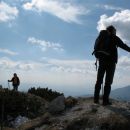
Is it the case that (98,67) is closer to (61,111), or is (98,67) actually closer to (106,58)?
(106,58)

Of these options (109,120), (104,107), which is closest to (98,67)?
(104,107)

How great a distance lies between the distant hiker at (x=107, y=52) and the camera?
11164mm

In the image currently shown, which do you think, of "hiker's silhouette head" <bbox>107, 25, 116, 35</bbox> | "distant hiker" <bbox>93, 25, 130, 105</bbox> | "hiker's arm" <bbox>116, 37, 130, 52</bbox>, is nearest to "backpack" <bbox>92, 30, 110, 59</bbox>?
"distant hiker" <bbox>93, 25, 130, 105</bbox>

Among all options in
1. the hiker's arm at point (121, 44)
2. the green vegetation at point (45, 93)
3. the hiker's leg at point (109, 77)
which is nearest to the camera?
the hiker's arm at point (121, 44)

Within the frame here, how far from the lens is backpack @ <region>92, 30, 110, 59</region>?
11.2 metres

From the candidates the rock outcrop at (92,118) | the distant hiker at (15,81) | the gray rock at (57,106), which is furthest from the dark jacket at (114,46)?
the distant hiker at (15,81)

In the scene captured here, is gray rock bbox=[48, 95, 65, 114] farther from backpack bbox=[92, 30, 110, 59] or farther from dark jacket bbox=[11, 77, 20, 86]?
dark jacket bbox=[11, 77, 20, 86]

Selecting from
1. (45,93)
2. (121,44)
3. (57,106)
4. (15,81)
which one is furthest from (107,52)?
(15,81)

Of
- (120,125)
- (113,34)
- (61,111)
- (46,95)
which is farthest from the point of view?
(46,95)

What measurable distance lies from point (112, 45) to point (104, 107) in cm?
175

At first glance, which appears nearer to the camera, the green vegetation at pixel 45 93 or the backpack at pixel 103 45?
the backpack at pixel 103 45

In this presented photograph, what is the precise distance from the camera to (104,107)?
441 inches

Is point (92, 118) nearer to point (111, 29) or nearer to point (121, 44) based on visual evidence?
point (121, 44)

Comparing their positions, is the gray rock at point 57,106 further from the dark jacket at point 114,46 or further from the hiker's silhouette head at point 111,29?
the hiker's silhouette head at point 111,29
